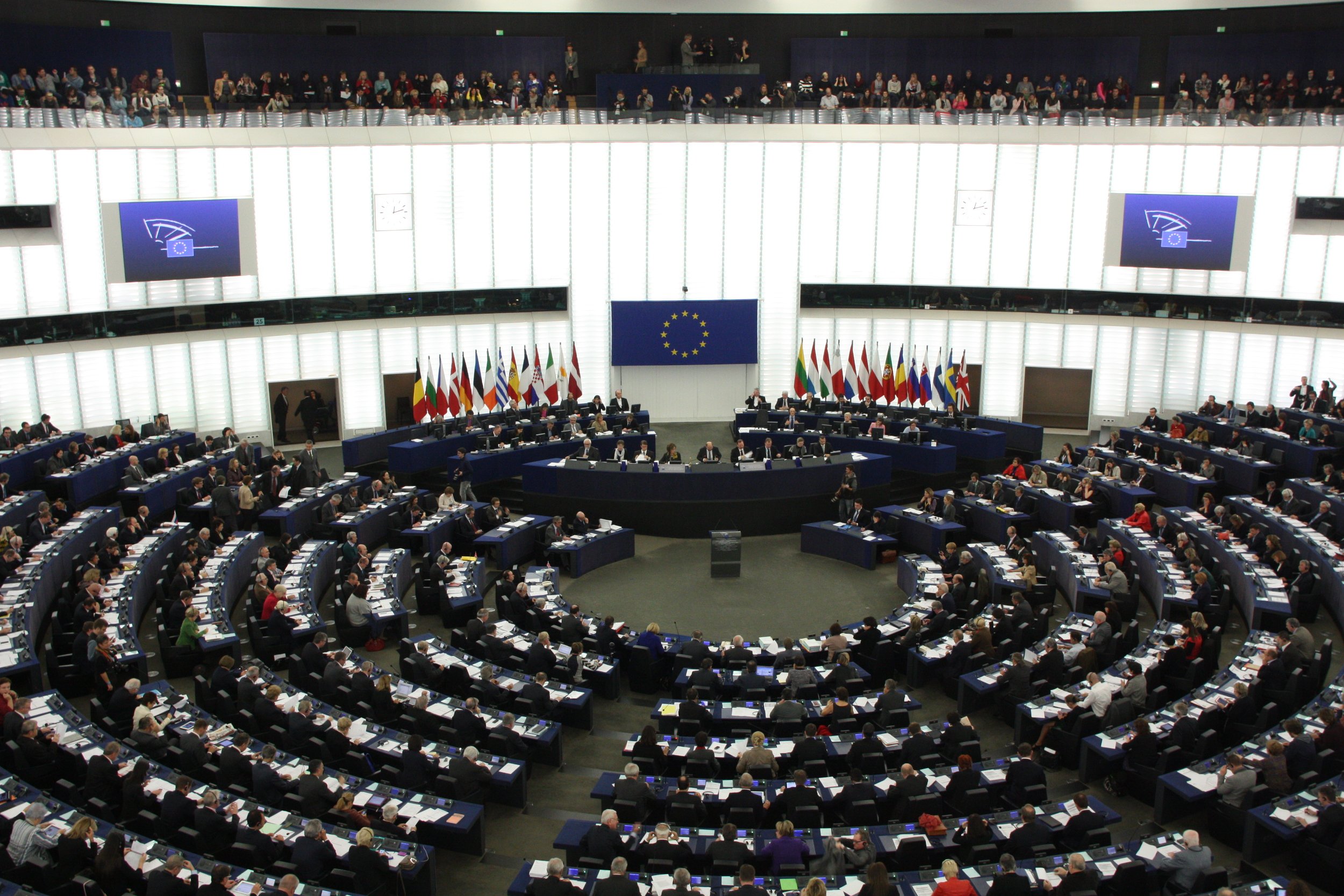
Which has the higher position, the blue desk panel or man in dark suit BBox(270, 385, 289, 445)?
man in dark suit BBox(270, 385, 289, 445)


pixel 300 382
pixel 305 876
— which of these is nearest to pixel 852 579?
pixel 305 876

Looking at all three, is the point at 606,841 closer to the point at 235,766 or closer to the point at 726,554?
the point at 235,766

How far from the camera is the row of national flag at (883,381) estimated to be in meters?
29.4

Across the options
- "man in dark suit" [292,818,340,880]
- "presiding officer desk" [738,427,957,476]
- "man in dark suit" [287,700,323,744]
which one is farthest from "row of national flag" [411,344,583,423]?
"man in dark suit" [292,818,340,880]

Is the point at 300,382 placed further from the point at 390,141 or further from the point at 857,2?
the point at 857,2

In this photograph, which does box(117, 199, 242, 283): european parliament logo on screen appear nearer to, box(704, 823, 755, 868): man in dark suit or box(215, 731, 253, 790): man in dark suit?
box(215, 731, 253, 790): man in dark suit

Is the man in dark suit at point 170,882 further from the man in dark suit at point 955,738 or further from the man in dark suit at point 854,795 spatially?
the man in dark suit at point 955,738

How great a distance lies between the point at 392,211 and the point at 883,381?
14.8 m

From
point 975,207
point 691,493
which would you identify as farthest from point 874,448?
point 975,207

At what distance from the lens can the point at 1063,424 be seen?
112ft

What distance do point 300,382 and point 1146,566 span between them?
76.2ft

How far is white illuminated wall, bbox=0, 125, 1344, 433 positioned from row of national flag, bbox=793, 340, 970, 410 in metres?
2.13

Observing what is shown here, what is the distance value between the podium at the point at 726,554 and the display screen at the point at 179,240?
16264mm

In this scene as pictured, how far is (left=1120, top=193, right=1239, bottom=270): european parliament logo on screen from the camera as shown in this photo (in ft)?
100
